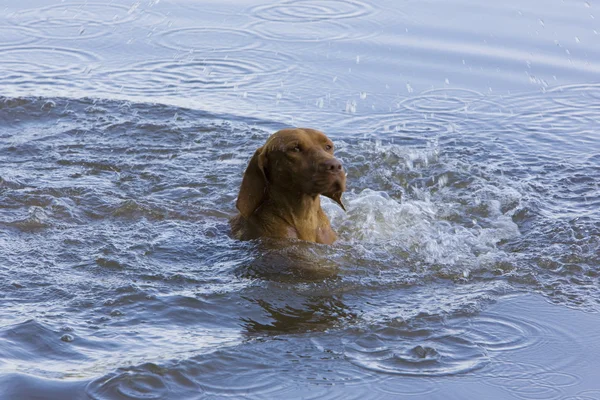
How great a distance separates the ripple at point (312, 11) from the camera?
12141mm

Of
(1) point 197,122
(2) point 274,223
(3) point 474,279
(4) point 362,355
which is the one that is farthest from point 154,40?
(4) point 362,355

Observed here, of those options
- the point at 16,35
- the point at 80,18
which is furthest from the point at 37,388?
the point at 80,18

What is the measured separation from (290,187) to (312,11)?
678 centimetres

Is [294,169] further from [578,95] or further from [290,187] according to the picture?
[578,95]

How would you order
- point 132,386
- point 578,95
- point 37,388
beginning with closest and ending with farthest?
point 37,388
point 132,386
point 578,95

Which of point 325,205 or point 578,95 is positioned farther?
point 578,95

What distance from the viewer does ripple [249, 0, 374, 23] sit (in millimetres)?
12141

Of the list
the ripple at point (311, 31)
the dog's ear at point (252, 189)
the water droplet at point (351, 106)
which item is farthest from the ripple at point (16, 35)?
the dog's ear at point (252, 189)

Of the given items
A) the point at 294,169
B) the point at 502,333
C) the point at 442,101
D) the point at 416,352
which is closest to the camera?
the point at 416,352

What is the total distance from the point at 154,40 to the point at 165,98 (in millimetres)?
1822

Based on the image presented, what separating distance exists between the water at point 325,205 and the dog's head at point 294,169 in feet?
1.32

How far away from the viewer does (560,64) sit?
10734mm

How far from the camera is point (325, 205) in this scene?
24.7 feet

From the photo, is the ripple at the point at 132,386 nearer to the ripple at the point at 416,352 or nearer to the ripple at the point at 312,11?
the ripple at the point at 416,352
